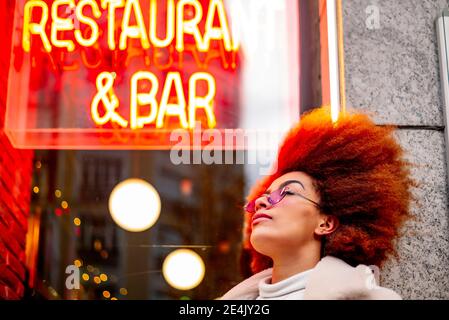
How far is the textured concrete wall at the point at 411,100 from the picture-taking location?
4.39 meters

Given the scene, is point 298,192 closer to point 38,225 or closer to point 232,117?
point 232,117

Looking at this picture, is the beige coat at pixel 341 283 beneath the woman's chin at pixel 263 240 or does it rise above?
beneath

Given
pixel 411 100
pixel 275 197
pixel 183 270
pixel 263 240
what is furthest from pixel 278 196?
pixel 411 100

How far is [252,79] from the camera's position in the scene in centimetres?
493

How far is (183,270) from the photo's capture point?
477 cm

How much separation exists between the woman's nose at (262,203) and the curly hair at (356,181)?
217 millimetres

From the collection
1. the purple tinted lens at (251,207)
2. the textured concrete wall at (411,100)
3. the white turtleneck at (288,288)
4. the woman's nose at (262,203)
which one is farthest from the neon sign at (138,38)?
the white turtleneck at (288,288)

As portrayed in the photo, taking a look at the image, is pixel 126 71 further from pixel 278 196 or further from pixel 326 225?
pixel 326 225

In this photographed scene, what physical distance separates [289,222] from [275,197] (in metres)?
0.17

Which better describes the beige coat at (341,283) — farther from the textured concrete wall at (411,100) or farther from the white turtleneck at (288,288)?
the textured concrete wall at (411,100)

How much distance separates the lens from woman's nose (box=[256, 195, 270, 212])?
4.16 metres

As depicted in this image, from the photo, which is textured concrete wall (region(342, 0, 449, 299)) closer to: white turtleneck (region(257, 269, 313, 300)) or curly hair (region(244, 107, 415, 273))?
curly hair (region(244, 107, 415, 273))

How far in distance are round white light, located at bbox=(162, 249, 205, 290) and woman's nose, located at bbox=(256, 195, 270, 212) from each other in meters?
0.77

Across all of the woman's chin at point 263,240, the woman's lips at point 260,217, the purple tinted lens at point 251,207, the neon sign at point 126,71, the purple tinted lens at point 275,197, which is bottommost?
the woman's chin at point 263,240
